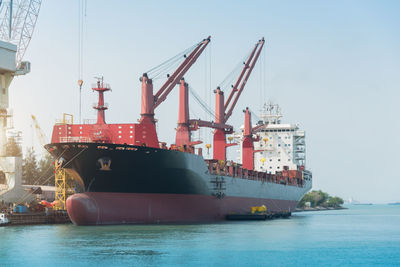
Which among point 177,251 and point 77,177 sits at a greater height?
point 77,177

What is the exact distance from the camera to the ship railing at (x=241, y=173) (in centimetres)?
5154

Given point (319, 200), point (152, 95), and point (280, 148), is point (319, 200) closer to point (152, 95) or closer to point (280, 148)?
point (280, 148)

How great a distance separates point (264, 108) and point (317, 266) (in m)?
59.7

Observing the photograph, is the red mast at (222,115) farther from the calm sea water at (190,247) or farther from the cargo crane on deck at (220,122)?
the calm sea water at (190,247)

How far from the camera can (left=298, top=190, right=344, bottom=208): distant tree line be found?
500ft

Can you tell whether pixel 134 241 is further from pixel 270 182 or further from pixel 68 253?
pixel 270 182

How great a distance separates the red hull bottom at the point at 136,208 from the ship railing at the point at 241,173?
15.9 ft

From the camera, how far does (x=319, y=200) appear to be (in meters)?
162

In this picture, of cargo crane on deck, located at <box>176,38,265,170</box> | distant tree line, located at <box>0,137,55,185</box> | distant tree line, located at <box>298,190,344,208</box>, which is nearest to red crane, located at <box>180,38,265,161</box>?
cargo crane on deck, located at <box>176,38,265,170</box>

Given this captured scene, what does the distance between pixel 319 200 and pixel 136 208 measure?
127 meters

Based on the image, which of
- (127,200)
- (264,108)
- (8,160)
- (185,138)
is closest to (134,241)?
(127,200)

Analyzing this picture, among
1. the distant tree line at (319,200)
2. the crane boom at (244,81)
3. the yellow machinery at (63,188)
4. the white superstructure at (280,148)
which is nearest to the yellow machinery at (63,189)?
the yellow machinery at (63,188)

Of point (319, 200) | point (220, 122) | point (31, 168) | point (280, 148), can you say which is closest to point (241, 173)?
point (220, 122)

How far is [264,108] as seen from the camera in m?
84.2
